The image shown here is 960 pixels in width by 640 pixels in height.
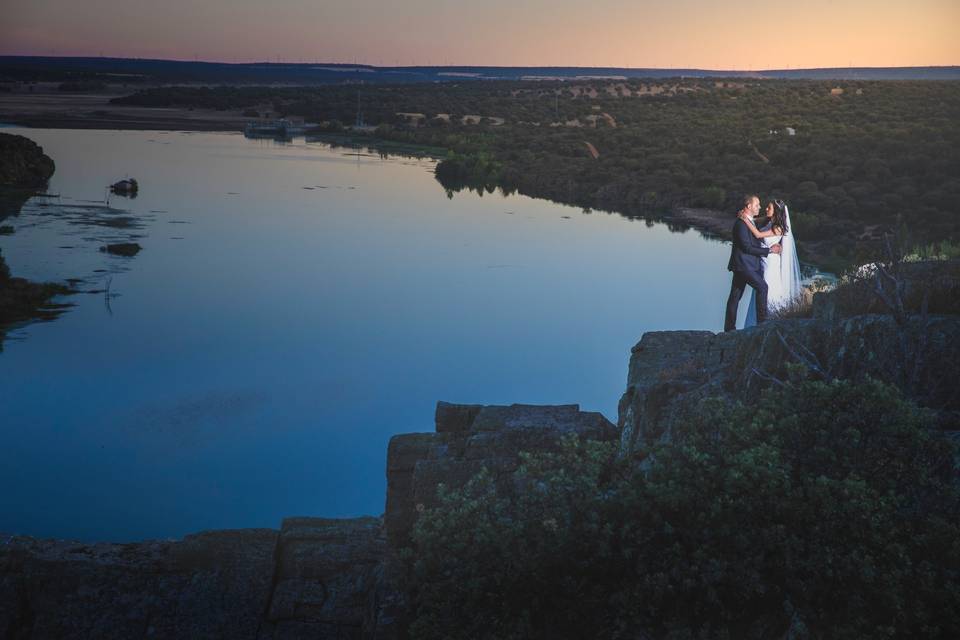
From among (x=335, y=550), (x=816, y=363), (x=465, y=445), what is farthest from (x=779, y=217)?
(x=335, y=550)

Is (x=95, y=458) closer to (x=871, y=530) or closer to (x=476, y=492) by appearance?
(x=476, y=492)

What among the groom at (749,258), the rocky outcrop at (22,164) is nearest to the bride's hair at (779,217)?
the groom at (749,258)

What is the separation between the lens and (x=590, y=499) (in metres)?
5.04

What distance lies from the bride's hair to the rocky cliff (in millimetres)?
3221

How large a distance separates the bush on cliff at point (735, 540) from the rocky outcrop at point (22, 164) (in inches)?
1433

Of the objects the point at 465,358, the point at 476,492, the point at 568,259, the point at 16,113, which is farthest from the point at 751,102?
the point at 476,492

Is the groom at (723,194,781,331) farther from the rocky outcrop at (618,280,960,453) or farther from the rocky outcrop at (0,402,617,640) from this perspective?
the rocky outcrop at (0,402,617,640)

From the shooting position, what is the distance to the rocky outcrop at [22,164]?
120 feet

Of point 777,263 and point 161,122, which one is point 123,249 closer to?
point 777,263

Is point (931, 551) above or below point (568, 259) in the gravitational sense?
above

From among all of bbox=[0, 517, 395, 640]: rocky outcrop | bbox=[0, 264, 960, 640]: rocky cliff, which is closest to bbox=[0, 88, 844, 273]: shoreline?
bbox=[0, 264, 960, 640]: rocky cliff

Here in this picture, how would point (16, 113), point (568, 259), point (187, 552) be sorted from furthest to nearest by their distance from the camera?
point (16, 113), point (568, 259), point (187, 552)

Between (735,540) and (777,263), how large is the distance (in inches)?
298

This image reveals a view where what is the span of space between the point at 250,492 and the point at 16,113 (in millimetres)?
70406
